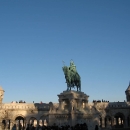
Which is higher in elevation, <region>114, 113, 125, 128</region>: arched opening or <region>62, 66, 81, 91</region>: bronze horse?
<region>62, 66, 81, 91</region>: bronze horse

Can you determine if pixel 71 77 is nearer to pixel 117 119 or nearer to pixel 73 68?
pixel 73 68

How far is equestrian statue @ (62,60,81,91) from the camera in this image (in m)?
49.9

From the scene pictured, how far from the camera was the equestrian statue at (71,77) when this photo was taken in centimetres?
4987

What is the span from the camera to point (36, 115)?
6988 cm

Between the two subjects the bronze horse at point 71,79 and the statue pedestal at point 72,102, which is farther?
the bronze horse at point 71,79

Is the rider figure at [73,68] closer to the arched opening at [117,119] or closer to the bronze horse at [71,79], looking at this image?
the bronze horse at [71,79]

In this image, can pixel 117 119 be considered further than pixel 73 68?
Yes

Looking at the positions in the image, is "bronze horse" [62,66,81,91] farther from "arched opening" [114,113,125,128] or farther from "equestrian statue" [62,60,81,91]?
"arched opening" [114,113,125,128]

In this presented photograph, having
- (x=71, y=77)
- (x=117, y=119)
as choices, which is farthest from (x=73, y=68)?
(x=117, y=119)

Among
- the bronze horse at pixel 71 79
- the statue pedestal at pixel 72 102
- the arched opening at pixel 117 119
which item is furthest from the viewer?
the arched opening at pixel 117 119

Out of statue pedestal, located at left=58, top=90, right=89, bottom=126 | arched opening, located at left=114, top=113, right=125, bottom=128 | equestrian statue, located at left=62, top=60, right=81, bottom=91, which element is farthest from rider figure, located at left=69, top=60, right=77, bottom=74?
arched opening, located at left=114, top=113, right=125, bottom=128

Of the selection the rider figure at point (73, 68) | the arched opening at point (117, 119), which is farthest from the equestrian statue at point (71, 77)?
the arched opening at point (117, 119)

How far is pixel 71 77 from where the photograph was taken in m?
49.8

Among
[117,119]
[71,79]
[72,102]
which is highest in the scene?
[71,79]
